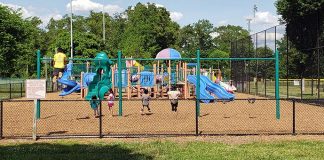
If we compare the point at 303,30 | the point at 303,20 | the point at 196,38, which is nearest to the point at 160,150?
the point at 303,30

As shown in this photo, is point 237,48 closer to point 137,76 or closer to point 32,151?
point 137,76

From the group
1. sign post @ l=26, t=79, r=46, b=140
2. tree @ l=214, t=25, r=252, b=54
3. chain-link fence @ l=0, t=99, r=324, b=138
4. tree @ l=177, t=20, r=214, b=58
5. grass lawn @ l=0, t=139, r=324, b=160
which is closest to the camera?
grass lawn @ l=0, t=139, r=324, b=160

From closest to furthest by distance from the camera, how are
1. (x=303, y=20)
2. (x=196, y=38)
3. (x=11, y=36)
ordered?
(x=303, y=20) < (x=11, y=36) < (x=196, y=38)

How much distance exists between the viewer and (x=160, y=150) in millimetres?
10148

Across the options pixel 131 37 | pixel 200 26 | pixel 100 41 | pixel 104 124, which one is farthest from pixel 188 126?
pixel 200 26

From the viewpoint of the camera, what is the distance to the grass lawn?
9492 mm

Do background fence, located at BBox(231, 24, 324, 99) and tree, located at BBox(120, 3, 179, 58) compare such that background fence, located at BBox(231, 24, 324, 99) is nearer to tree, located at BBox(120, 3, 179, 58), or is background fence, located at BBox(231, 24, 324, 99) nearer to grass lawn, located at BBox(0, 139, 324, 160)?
grass lawn, located at BBox(0, 139, 324, 160)

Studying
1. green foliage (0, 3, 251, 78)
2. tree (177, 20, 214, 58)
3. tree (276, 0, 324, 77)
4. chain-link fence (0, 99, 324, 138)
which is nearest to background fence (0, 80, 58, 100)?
green foliage (0, 3, 251, 78)

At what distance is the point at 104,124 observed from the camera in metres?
15.2

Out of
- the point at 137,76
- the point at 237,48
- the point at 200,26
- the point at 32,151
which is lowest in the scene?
the point at 32,151

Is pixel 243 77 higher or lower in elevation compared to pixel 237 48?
lower

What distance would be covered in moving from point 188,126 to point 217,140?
2916 mm

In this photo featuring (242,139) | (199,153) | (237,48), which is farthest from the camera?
(237,48)

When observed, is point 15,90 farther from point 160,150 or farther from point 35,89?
point 160,150
